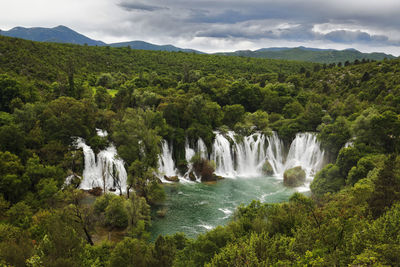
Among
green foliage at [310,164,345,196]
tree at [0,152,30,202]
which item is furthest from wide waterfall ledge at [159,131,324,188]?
tree at [0,152,30,202]

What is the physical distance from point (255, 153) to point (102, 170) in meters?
28.1

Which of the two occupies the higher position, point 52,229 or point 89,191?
point 52,229

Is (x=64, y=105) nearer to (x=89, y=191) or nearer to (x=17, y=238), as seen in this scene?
(x=89, y=191)

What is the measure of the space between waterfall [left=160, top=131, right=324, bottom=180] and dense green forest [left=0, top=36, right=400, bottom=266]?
6.79 ft

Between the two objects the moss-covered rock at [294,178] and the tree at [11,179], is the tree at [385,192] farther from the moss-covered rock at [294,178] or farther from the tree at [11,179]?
the tree at [11,179]

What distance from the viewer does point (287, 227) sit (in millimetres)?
23016

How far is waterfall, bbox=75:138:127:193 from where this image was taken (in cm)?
3931

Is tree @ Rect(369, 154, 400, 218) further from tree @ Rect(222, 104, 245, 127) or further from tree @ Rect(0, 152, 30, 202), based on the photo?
tree @ Rect(222, 104, 245, 127)

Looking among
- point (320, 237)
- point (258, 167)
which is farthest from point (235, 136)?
point (320, 237)

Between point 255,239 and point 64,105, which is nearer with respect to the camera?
point 255,239

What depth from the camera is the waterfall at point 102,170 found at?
1548 inches

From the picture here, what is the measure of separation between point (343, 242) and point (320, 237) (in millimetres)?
1288

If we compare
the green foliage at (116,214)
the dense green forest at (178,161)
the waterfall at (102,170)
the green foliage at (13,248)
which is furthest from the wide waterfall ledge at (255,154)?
the green foliage at (13,248)

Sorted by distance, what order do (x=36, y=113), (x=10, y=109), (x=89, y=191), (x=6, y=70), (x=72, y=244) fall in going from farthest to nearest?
(x=6, y=70)
(x=10, y=109)
(x=36, y=113)
(x=89, y=191)
(x=72, y=244)
